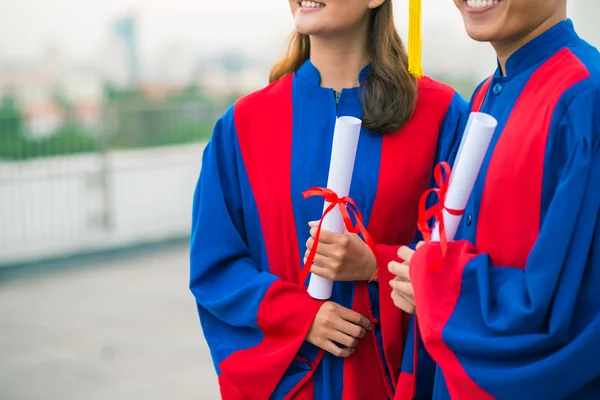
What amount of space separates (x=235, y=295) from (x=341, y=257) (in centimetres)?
23

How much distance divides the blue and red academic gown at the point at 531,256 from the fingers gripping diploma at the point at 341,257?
0.76 ft

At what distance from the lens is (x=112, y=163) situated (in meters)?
5.97

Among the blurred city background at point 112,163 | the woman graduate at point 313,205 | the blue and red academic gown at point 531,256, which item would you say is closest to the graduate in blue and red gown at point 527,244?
the blue and red academic gown at point 531,256

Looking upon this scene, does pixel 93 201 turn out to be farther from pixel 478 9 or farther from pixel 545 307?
pixel 545 307

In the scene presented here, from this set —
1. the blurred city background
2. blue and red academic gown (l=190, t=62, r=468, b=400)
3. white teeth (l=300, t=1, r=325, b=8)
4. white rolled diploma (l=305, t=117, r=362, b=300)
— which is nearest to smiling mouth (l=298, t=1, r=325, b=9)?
white teeth (l=300, t=1, r=325, b=8)

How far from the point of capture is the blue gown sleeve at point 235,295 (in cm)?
142

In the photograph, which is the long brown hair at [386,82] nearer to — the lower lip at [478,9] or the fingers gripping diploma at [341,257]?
the fingers gripping diploma at [341,257]

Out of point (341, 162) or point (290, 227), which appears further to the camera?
point (290, 227)

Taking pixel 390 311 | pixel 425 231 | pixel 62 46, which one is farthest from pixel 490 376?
pixel 62 46

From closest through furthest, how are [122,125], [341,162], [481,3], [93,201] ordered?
1. [481,3]
2. [341,162]
3. [93,201]
4. [122,125]

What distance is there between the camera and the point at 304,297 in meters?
1.42

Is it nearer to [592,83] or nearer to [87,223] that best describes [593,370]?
[592,83]

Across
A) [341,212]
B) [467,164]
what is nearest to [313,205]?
[341,212]

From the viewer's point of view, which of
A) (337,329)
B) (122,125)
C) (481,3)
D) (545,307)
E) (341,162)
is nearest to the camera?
(545,307)
